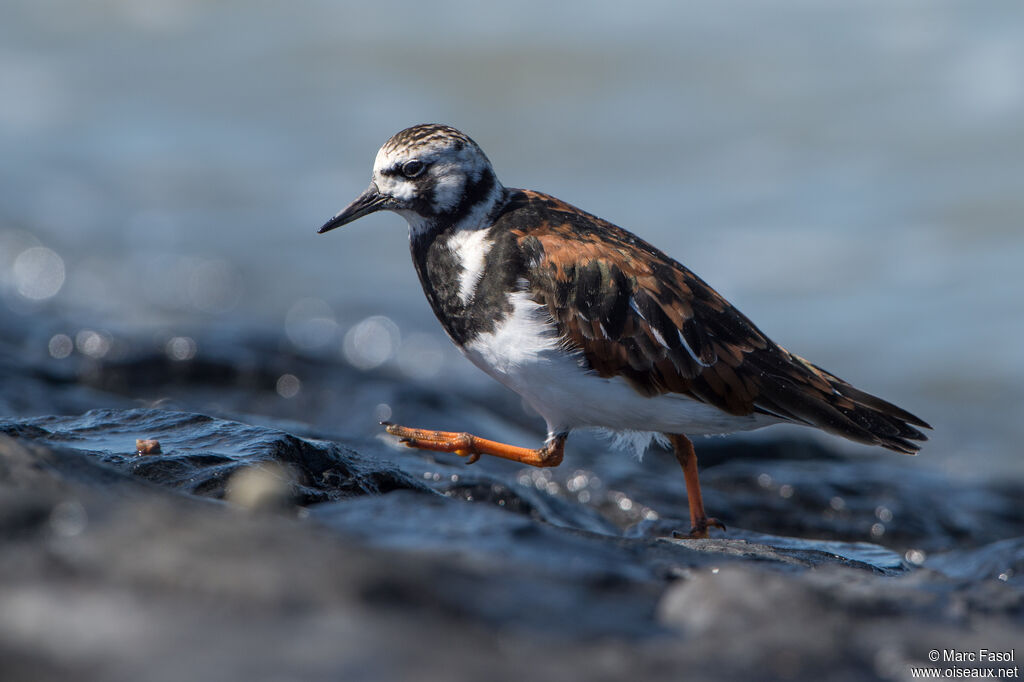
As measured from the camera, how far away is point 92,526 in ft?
6.83

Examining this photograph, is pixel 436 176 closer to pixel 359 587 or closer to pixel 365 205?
pixel 365 205

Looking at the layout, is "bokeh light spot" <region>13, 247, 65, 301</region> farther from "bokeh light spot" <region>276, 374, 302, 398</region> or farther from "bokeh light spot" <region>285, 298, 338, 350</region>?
"bokeh light spot" <region>276, 374, 302, 398</region>

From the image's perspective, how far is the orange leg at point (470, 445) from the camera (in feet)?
14.9

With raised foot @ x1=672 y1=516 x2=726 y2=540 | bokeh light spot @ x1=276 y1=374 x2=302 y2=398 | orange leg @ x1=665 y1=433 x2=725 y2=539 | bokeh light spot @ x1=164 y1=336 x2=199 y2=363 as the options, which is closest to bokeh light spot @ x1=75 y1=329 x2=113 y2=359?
bokeh light spot @ x1=164 y1=336 x2=199 y2=363

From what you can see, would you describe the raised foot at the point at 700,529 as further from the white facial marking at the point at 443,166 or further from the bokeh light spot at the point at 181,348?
the bokeh light spot at the point at 181,348

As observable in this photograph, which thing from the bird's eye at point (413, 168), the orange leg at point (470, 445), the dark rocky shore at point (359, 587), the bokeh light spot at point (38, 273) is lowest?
the dark rocky shore at point (359, 587)

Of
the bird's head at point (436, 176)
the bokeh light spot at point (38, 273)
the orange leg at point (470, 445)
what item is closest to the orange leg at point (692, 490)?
the orange leg at point (470, 445)

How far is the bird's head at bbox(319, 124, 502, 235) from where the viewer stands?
14.8 ft

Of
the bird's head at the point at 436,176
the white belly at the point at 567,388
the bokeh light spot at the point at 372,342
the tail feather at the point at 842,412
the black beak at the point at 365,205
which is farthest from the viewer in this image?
the bokeh light spot at the point at 372,342

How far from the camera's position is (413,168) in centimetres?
453

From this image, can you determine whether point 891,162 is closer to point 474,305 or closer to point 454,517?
point 474,305

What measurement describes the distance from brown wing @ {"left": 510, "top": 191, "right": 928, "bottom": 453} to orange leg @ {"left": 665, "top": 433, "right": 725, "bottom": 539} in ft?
2.02

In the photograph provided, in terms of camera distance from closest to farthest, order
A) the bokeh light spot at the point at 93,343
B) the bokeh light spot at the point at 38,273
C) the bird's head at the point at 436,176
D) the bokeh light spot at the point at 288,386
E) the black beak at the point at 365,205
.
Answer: the bird's head at the point at 436,176 → the black beak at the point at 365,205 → the bokeh light spot at the point at 288,386 → the bokeh light spot at the point at 93,343 → the bokeh light spot at the point at 38,273

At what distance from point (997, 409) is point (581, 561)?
30.9 feet
